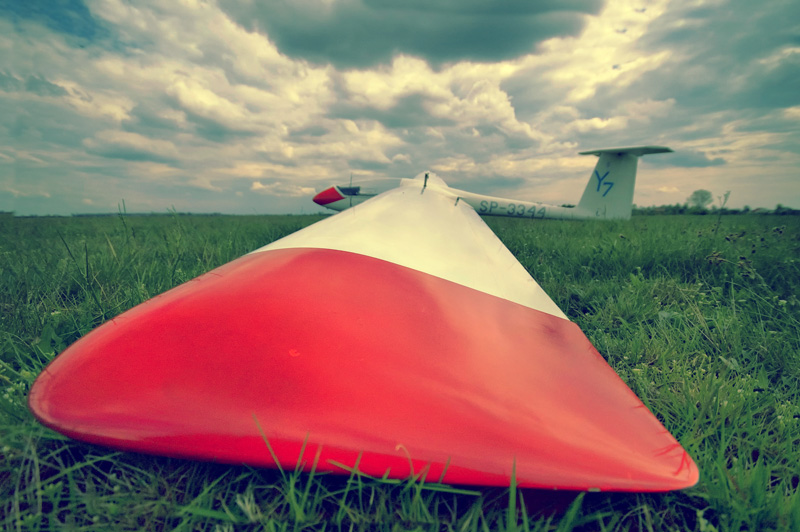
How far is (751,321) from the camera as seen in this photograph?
6.22 ft

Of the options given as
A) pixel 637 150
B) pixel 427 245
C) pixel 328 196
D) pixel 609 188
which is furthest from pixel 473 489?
pixel 637 150

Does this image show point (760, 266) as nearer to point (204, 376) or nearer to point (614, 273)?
point (614, 273)

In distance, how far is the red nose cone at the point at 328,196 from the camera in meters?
8.38

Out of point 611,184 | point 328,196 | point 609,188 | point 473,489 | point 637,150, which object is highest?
point 637,150

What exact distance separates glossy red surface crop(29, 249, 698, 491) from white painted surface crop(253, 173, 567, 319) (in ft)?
0.97

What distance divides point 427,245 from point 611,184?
11675mm

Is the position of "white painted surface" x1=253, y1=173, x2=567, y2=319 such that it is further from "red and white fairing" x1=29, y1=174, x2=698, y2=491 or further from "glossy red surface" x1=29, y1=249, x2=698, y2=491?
"glossy red surface" x1=29, y1=249, x2=698, y2=491

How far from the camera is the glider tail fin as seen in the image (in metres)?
10.8

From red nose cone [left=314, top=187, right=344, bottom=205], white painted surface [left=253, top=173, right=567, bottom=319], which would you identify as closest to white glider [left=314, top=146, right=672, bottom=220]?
red nose cone [left=314, top=187, right=344, bottom=205]

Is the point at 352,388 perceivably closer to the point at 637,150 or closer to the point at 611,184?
the point at 611,184

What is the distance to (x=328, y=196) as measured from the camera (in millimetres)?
8438

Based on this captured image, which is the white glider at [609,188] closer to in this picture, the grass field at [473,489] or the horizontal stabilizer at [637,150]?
the horizontal stabilizer at [637,150]

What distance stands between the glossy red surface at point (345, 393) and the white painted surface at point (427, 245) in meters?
0.30

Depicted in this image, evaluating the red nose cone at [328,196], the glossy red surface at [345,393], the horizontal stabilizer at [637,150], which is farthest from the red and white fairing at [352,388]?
the horizontal stabilizer at [637,150]
